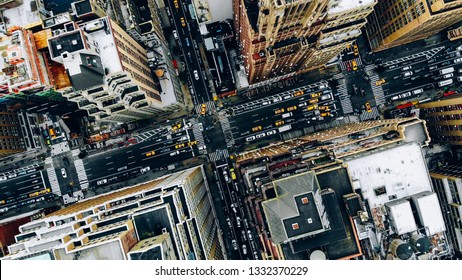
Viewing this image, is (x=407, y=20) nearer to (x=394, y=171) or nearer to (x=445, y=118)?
(x=445, y=118)

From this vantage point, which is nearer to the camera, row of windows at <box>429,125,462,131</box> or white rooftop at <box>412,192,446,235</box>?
white rooftop at <box>412,192,446,235</box>

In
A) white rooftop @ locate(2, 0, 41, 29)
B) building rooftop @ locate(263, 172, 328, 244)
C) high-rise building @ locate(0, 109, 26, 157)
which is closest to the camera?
building rooftop @ locate(263, 172, 328, 244)

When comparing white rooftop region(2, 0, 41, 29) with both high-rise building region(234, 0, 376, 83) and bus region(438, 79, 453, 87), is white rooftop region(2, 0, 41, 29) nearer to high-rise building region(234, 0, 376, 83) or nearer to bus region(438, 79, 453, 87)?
high-rise building region(234, 0, 376, 83)

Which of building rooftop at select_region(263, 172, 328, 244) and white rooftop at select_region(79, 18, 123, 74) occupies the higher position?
white rooftop at select_region(79, 18, 123, 74)

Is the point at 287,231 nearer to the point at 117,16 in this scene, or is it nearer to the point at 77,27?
the point at 77,27

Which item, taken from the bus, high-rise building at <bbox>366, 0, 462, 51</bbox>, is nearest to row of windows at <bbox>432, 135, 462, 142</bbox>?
the bus

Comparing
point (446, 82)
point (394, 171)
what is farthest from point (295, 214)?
point (446, 82)

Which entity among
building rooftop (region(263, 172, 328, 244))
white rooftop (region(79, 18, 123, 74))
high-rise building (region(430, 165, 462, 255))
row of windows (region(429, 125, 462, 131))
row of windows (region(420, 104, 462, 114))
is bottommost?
high-rise building (region(430, 165, 462, 255))
